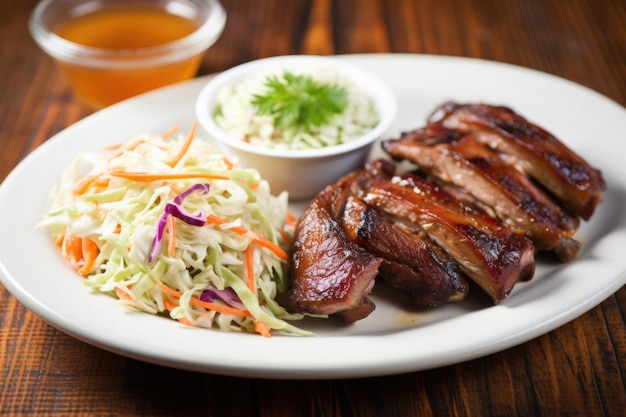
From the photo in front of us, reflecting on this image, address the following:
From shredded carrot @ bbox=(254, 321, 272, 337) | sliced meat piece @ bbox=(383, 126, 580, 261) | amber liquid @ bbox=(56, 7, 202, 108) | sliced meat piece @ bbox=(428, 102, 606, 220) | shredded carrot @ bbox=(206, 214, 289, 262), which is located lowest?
amber liquid @ bbox=(56, 7, 202, 108)

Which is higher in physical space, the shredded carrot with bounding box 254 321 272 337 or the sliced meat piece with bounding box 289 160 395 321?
the sliced meat piece with bounding box 289 160 395 321

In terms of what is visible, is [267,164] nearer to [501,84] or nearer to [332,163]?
[332,163]

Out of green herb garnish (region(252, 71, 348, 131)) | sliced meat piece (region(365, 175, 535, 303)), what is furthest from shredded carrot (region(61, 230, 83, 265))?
sliced meat piece (region(365, 175, 535, 303))

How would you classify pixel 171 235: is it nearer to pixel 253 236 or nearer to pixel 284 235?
pixel 253 236

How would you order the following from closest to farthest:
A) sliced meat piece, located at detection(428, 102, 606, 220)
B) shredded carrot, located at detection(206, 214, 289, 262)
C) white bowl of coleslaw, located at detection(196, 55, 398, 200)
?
shredded carrot, located at detection(206, 214, 289, 262) → sliced meat piece, located at detection(428, 102, 606, 220) → white bowl of coleslaw, located at detection(196, 55, 398, 200)

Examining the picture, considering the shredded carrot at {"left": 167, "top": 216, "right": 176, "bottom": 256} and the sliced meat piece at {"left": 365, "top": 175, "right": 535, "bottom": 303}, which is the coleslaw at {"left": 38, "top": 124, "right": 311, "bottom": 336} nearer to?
the shredded carrot at {"left": 167, "top": 216, "right": 176, "bottom": 256}
